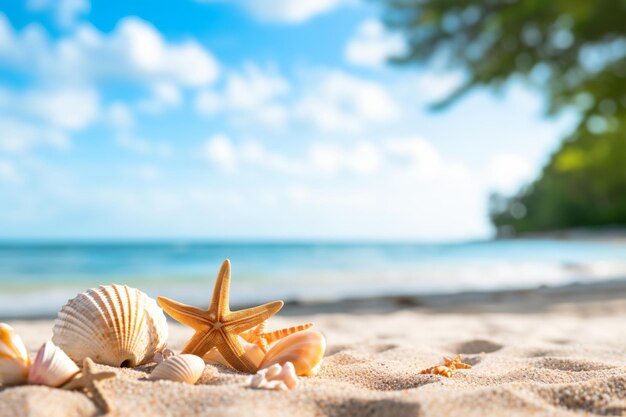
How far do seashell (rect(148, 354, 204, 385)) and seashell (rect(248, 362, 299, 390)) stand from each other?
0.70ft

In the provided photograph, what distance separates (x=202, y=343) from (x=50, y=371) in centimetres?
60

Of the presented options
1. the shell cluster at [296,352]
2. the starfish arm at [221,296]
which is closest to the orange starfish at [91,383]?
the starfish arm at [221,296]

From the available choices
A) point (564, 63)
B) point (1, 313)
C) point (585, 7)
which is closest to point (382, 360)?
point (1, 313)

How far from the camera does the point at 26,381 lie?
5.73 feet

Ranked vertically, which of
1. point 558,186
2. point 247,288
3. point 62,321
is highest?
point 558,186

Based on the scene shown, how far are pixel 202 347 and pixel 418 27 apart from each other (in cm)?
881

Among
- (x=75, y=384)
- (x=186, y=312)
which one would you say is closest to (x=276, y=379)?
(x=186, y=312)

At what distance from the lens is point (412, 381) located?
200 centimetres

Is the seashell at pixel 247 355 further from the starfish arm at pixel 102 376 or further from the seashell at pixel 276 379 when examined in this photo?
the starfish arm at pixel 102 376

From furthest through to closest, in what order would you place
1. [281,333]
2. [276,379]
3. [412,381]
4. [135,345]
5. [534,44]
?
[534,44]
[281,333]
[135,345]
[412,381]
[276,379]

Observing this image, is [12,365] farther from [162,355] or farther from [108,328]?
[162,355]

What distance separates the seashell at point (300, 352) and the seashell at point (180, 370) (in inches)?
12.8

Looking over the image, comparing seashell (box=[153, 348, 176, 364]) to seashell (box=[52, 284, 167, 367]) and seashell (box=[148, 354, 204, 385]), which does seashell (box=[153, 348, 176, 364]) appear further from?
seashell (box=[148, 354, 204, 385])

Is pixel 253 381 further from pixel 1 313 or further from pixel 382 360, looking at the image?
pixel 1 313
